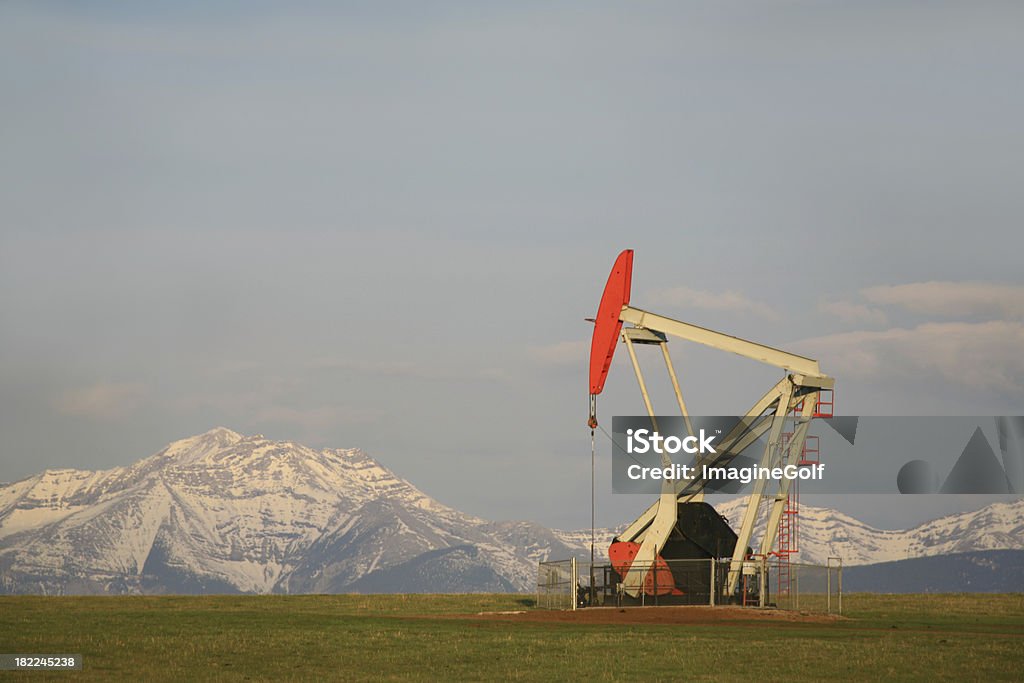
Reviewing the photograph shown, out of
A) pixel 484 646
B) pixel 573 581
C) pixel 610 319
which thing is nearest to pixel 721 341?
pixel 610 319

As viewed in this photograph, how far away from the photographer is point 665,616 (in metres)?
50.6

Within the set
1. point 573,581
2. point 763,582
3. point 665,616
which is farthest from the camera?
point 573,581

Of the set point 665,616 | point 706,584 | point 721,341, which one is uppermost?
point 721,341

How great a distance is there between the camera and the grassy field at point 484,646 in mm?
35406

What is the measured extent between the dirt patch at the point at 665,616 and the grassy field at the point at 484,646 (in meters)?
0.67

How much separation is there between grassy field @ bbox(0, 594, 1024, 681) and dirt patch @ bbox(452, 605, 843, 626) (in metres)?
0.67

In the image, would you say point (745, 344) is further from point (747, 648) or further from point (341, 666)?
point (341, 666)

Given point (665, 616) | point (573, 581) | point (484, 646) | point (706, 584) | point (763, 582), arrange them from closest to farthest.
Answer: point (484, 646), point (665, 616), point (763, 582), point (706, 584), point (573, 581)

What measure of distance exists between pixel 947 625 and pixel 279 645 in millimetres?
21036

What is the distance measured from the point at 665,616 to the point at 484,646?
11.6 m

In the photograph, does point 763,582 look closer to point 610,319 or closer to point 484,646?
point 610,319

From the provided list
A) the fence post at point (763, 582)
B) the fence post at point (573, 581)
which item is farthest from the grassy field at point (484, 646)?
the fence post at point (573, 581)

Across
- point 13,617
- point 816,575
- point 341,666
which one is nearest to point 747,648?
point 341,666

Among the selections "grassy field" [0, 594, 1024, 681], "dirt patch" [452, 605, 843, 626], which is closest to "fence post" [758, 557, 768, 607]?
"dirt patch" [452, 605, 843, 626]
